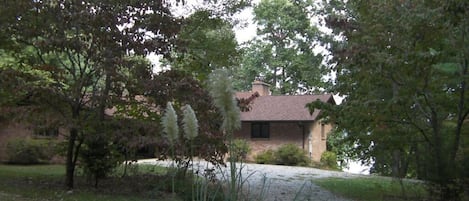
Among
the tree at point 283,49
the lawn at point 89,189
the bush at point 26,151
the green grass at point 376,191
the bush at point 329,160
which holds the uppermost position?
the tree at point 283,49

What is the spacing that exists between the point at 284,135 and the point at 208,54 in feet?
59.9

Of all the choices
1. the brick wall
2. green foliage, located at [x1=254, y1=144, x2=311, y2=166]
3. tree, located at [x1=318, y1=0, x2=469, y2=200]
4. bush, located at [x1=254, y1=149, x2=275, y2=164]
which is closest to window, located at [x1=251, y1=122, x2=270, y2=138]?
the brick wall

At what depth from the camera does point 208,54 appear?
16.3 metres

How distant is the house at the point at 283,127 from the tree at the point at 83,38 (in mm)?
19862

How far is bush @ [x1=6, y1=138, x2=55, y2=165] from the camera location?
23.1 m

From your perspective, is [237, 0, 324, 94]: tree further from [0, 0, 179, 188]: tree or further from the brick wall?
[0, 0, 179, 188]: tree

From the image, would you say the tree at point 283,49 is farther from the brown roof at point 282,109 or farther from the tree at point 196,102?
the tree at point 196,102

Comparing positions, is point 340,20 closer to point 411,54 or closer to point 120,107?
point 411,54

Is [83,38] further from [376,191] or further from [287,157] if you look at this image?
[287,157]

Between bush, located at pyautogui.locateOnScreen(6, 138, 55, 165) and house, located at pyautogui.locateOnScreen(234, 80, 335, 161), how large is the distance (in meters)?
12.6

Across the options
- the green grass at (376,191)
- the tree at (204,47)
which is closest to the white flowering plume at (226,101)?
the green grass at (376,191)

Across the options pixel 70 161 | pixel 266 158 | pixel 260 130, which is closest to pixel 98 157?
pixel 70 161

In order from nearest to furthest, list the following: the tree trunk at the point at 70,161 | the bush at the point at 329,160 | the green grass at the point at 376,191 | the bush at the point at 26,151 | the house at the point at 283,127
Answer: the tree trunk at the point at 70,161, the green grass at the point at 376,191, the bush at the point at 26,151, the bush at the point at 329,160, the house at the point at 283,127

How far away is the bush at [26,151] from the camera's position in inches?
909
